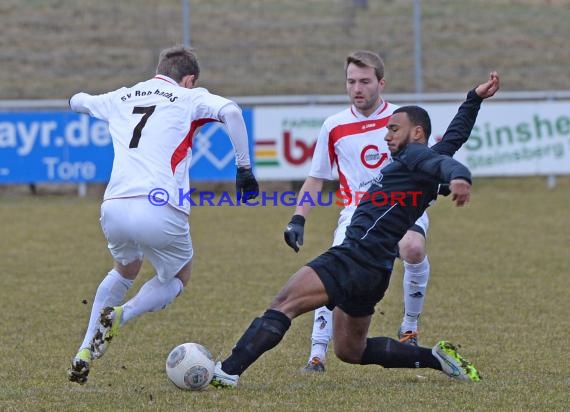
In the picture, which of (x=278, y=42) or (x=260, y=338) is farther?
(x=278, y=42)

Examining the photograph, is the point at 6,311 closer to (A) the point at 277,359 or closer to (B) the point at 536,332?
(A) the point at 277,359

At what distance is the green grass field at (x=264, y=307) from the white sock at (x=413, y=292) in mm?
423

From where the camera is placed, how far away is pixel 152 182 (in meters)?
5.81

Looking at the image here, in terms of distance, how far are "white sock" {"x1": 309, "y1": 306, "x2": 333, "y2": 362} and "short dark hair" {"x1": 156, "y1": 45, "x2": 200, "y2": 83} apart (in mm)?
1719

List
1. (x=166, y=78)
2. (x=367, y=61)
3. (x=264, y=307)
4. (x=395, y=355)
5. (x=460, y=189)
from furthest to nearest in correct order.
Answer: (x=264, y=307) → (x=367, y=61) → (x=166, y=78) → (x=395, y=355) → (x=460, y=189)

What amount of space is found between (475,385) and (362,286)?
1.02 meters

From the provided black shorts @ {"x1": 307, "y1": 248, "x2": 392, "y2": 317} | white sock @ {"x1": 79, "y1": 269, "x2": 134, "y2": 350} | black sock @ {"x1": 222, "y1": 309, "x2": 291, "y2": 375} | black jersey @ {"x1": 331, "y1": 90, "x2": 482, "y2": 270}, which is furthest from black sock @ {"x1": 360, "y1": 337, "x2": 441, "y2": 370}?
white sock @ {"x1": 79, "y1": 269, "x2": 134, "y2": 350}

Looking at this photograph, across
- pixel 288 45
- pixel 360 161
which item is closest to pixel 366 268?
pixel 360 161

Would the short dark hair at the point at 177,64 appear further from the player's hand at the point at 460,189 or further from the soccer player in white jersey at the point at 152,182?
the player's hand at the point at 460,189

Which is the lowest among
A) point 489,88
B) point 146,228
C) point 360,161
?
point 146,228

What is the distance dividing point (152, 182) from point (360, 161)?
5.64 ft

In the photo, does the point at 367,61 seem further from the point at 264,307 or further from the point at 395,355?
the point at 264,307

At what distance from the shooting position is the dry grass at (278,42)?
72.1 ft

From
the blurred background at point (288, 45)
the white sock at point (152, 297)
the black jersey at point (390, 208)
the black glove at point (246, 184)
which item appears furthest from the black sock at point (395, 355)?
the blurred background at point (288, 45)
